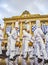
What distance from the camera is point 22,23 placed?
11383 millimetres

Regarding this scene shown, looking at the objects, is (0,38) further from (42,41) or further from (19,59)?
(42,41)

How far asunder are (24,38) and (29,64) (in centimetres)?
83

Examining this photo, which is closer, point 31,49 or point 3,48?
point 31,49

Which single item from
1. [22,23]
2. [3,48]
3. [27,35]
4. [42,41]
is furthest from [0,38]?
[22,23]

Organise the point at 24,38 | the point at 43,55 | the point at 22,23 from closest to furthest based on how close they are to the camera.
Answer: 1. the point at 43,55
2. the point at 24,38
3. the point at 22,23

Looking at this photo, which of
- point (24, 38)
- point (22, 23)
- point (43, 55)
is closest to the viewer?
point (43, 55)

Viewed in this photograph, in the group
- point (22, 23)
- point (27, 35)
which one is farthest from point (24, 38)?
point (22, 23)

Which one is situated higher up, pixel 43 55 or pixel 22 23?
pixel 22 23

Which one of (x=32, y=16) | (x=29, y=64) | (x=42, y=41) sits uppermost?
(x=32, y=16)

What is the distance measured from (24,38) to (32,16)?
338cm

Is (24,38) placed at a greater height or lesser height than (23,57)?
greater

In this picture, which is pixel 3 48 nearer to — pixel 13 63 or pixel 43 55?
A: pixel 13 63

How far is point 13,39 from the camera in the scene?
8.68 metres

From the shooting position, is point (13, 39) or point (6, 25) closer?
point (13, 39)
